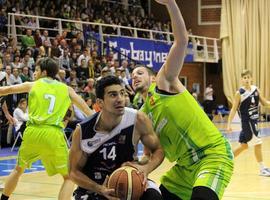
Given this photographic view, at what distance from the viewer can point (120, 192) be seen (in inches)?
159

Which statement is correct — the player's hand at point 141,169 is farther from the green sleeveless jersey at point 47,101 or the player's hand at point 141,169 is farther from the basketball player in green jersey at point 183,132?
the green sleeveless jersey at point 47,101

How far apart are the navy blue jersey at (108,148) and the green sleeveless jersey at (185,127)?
0.20m

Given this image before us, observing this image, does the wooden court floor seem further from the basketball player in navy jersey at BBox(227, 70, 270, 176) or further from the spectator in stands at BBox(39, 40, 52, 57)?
the spectator in stands at BBox(39, 40, 52, 57)

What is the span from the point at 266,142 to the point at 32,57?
7497 mm

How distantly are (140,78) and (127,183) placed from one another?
0.97 m

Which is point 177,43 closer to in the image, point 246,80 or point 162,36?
point 246,80

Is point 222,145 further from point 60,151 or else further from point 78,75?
point 78,75

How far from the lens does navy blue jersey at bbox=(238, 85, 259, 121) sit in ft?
33.9

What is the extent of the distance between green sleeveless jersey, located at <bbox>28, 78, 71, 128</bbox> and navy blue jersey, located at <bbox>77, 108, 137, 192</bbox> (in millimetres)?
2141

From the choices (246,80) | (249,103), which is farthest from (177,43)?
(249,103)

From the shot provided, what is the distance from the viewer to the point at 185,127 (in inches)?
171

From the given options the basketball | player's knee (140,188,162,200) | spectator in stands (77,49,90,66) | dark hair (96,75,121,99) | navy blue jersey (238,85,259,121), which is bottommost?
navy blue jersey (238,85,259,121)

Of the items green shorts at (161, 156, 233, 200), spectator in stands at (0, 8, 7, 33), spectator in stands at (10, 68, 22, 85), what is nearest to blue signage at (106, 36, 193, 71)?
spectator in stands at (0, 8, 7, 33)

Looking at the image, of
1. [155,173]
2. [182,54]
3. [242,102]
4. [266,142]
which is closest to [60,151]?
[182,54]
